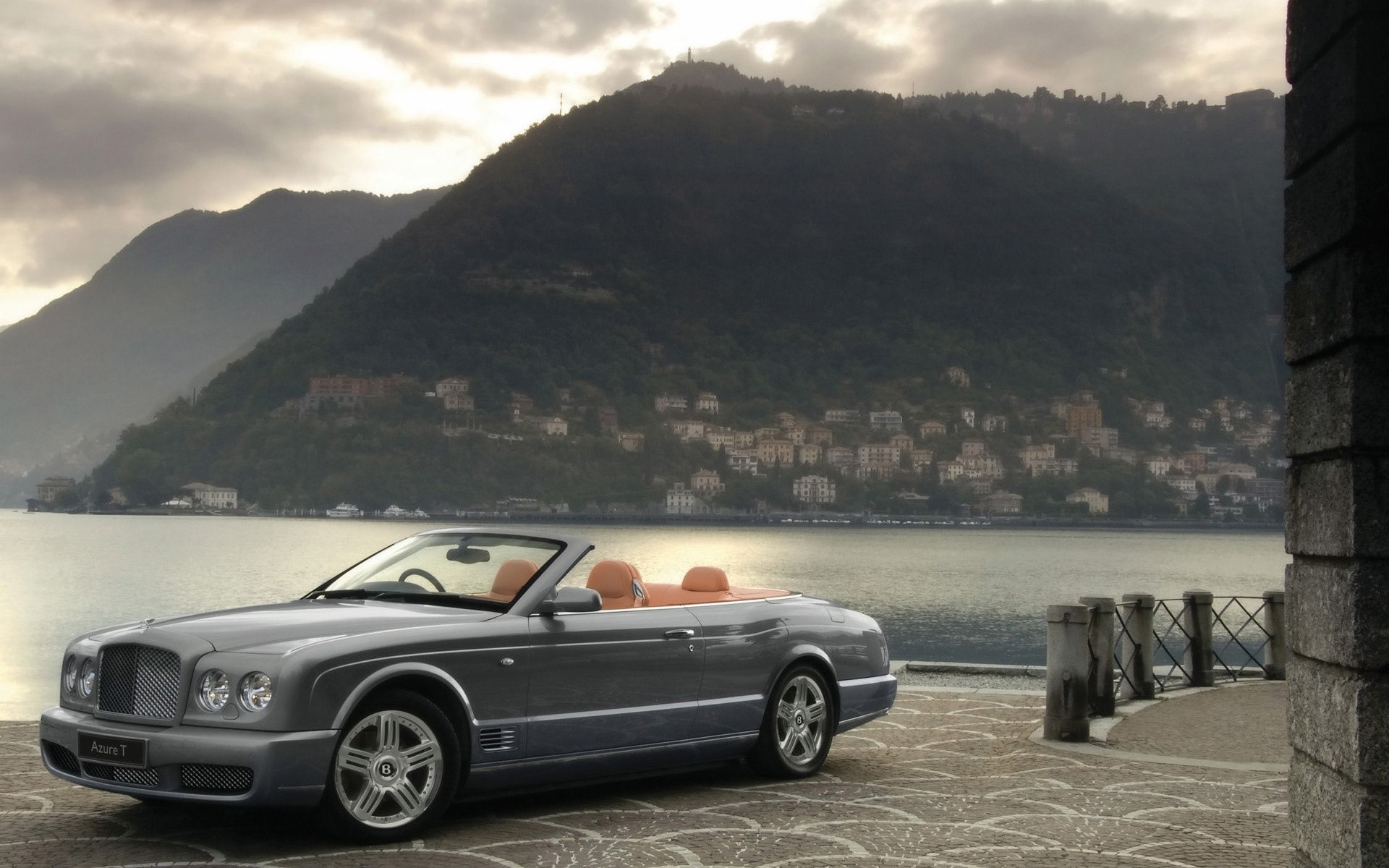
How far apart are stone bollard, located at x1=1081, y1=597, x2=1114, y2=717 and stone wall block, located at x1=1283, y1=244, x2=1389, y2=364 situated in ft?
25.7

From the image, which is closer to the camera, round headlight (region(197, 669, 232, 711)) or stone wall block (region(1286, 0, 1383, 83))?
stone wall block (region(1286, 0, 1383, 83))

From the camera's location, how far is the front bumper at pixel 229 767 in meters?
6.66

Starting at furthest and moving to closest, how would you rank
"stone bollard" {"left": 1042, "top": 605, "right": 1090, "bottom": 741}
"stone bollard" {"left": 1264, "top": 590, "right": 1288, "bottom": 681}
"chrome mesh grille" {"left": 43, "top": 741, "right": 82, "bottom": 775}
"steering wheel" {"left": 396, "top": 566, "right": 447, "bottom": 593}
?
"stone bollard" {"left": 1264, "top": 590, "right": 1288, "bottom": 681}, "stone bollard" {"left": 1042, "top": 605, "right": 1090, "bottom": 741}, "steering wheel" {"left": 396, "top": 566, "right": 447, "bottom": 593}, "chrome mesh grille" {"left": 43, "top": 741, "right": 82, "bottom": 775}

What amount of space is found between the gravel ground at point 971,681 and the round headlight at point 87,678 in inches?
387

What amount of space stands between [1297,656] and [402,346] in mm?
187143

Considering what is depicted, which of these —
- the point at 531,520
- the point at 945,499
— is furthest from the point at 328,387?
the point at 945,499

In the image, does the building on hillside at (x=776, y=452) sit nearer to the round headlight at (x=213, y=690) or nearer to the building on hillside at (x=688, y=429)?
the building on hillside at (x=688, y=429)

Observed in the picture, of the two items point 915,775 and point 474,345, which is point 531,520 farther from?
point 915,775

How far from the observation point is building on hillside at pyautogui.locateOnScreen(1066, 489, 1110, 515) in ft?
611

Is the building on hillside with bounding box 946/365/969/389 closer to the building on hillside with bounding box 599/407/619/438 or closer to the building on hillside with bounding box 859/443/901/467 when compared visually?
the building on hillside with bounding box 859/443/901/467

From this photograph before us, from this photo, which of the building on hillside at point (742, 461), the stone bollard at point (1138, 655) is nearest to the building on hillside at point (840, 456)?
the building on hillside at point (742, 461)

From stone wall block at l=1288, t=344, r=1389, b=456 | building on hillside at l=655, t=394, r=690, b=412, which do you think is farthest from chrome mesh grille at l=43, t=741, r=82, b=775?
building on hillside at l=655, t=394, r=690, b=412

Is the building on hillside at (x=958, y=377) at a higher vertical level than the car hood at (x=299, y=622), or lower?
higher

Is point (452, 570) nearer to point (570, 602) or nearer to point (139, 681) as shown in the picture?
point (570, 602)
